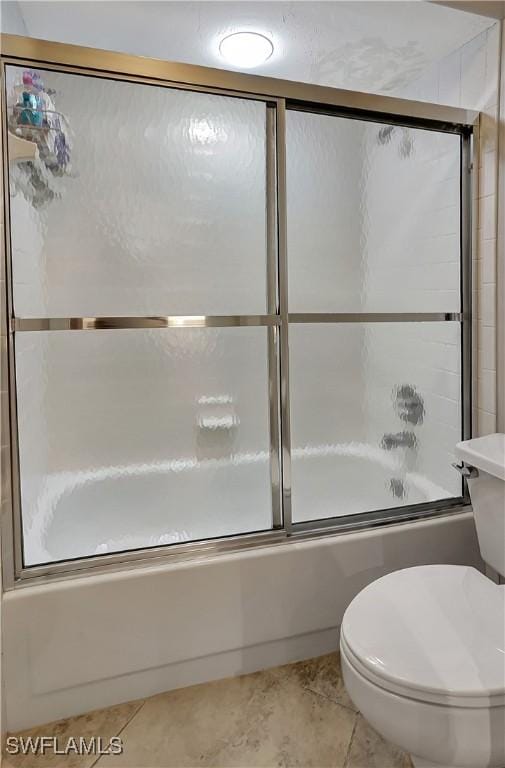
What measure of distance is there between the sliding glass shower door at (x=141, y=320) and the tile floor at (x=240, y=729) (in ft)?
1.51

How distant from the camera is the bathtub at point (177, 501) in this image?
151 centimetres

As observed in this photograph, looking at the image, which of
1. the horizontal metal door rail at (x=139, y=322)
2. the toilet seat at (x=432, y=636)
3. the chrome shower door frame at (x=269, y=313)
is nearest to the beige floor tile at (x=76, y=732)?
the chrome shower door frame at (x=269, y=313)

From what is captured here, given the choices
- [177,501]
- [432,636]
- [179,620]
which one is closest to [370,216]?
[177,501]

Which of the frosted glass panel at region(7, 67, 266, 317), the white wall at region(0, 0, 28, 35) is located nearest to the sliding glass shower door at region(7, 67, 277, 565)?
the frosted glass panel at region(7, 67, 266, 317)

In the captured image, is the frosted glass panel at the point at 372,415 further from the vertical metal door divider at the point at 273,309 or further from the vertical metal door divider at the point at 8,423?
the vertical metal door divider at the point at 8,423

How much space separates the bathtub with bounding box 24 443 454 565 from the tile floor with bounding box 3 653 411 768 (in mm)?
453

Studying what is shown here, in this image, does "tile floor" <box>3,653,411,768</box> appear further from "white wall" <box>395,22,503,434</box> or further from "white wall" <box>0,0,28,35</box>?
"white wall" <box>0,0,28,35</box>

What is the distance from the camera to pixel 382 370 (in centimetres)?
187

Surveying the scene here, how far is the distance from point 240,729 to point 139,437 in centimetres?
87

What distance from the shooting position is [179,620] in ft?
4.91

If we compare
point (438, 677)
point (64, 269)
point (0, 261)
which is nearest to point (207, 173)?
point (64, 269)

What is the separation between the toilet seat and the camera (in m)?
0.97

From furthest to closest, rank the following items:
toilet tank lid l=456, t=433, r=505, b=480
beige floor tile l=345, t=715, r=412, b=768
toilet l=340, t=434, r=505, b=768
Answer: toilet tank lid l=456, t=433, r=505, b=480
beige floor tile l=345, t=715, r=412, b=768
toilet l=340, t=434, r=505, b=768

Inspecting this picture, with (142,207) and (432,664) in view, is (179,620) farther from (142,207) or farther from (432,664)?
(142,207)
